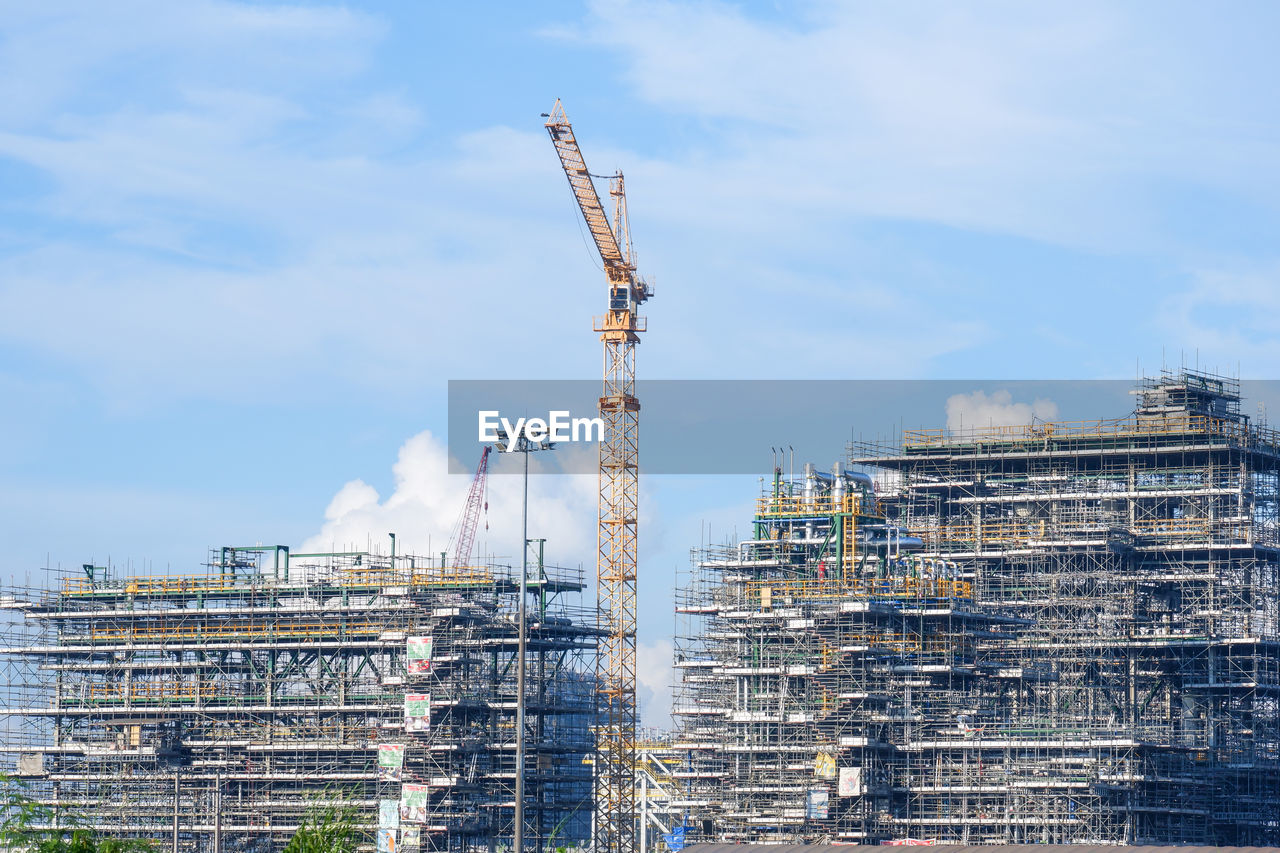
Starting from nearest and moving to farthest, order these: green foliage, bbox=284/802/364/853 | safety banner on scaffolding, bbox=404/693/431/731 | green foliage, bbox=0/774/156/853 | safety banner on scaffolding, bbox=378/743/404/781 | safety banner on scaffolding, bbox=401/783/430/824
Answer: green foliage, bbox=284/802/364/853
green foliage, bbox=0/774/156/853
safety banner on scaffolding, bbox=401/783/430/824
safety banner on scaffolding, bbox=404/693/431/731
safety banner on scaffolding, bbox=378/743/404/781

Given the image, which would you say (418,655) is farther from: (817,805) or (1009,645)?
(1009,645)

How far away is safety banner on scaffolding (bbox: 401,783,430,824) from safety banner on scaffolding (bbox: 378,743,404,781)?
4.93ft

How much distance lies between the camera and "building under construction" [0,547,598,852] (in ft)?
507

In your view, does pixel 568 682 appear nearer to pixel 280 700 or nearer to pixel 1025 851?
pixel 280 700

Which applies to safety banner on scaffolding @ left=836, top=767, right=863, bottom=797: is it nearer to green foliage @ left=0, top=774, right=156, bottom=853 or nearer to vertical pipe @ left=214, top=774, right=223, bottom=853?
vertical pipe @ left=214, top=774, right=223, bottom=853

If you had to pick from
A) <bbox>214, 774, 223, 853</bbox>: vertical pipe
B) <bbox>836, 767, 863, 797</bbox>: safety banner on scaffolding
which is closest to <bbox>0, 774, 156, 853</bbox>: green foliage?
<bbox>214, 774, 223, 853</bbox>: vertical pipe

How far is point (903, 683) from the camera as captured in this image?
506 feet

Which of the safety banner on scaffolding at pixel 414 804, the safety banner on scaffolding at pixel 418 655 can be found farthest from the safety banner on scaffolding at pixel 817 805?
the safety banner on scaffolding at pixel 418 655

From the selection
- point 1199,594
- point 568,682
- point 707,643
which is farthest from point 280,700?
point 1199,594

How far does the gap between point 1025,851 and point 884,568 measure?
207 feet

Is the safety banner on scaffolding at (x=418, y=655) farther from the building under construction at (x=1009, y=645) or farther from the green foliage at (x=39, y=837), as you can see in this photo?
the green foliage at (x=39, y=837)

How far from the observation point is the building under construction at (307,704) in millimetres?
154500

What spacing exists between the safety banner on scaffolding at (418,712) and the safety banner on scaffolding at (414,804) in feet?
15.0

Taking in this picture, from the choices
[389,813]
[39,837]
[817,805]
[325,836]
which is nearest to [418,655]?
[389,813]
